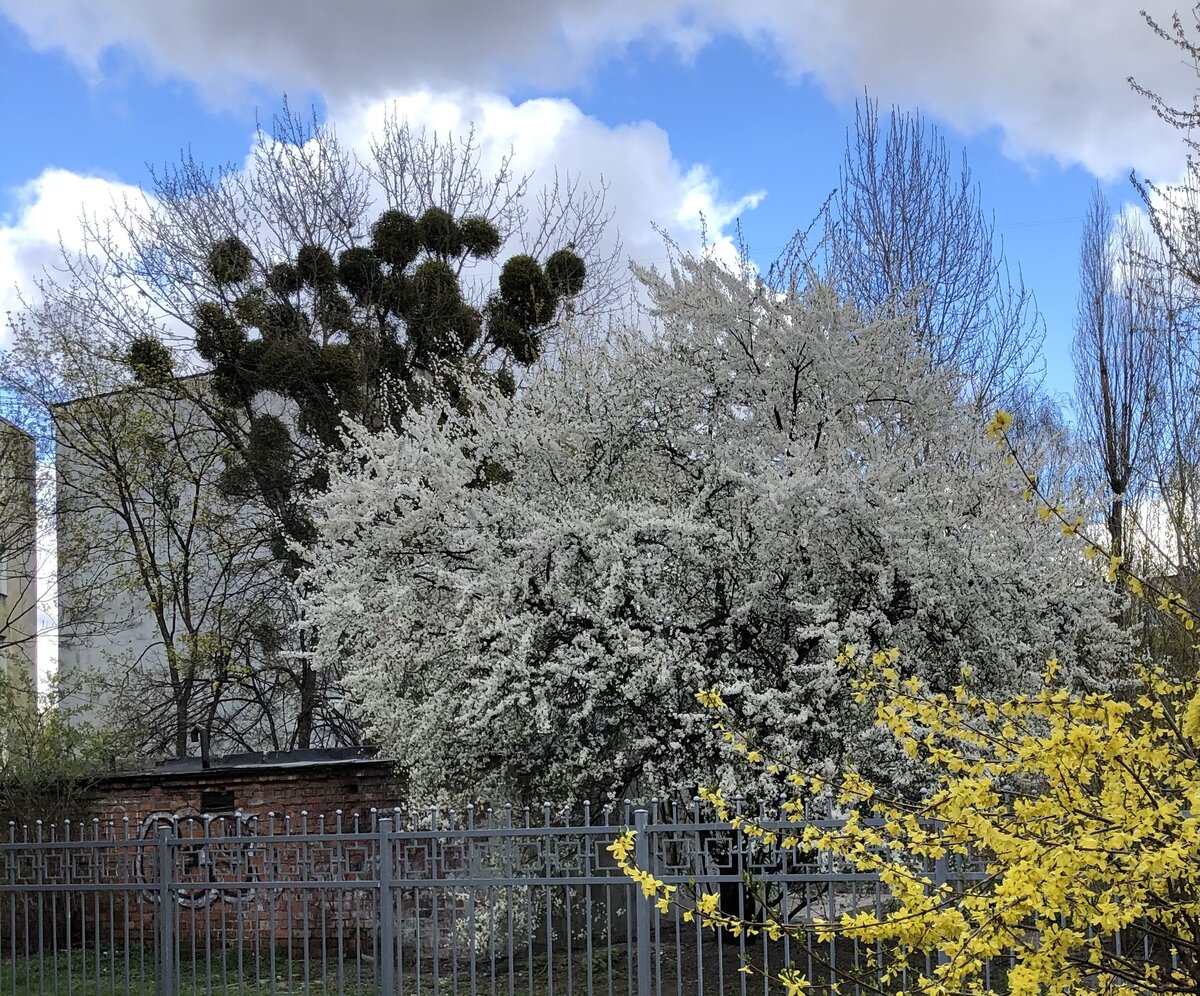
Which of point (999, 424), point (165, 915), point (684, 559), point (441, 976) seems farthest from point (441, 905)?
Result: point (999, 424)

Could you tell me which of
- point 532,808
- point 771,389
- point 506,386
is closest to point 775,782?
point 532,808

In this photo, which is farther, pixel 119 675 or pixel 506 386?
pixel 119 675

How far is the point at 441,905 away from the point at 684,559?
4.09 metres

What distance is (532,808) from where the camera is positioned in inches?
389

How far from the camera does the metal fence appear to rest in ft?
21.9

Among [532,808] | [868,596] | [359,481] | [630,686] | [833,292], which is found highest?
[833,292]

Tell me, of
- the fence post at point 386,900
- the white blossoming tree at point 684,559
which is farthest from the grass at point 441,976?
the white blossoming tree at point 684,559

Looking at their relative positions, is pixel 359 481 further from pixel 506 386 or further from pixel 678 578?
pixel 506 386

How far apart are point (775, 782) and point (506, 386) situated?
29.9 feet

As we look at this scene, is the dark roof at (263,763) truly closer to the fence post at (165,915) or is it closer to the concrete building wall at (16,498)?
the fence post at (165,915)

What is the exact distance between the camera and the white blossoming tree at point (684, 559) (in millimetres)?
8984

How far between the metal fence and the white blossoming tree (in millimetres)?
787

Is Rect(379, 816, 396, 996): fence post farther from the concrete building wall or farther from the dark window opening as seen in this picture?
the concrete building wall

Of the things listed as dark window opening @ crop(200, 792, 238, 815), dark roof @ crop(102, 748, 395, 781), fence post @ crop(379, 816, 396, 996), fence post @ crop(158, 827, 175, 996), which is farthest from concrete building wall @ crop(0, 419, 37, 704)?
fence post @ crop(379, 816, 396, 996)
